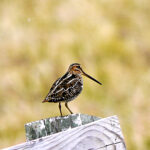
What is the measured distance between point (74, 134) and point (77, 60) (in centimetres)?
734

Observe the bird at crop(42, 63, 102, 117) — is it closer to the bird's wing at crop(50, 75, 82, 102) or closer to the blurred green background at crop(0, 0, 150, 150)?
the bird's wing at crop(50, 75, 82, 102)

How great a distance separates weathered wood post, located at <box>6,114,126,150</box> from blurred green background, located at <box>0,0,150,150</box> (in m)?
5.06

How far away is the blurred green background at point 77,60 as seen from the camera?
9.15 m

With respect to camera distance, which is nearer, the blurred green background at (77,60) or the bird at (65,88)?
the bird at (65,88)

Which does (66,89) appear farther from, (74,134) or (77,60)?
(77,60)

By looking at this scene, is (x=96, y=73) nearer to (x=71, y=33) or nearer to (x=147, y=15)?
(x=71, y=33)

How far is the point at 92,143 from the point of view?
3.12m

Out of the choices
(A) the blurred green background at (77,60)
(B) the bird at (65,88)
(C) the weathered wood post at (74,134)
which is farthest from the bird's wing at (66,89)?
(A) the blurred green background at (77,60)

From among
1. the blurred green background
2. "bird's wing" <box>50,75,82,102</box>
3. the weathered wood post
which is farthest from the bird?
the blurred green background

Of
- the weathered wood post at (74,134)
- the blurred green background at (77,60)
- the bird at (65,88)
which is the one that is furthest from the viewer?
the blurred green background at (77,60)

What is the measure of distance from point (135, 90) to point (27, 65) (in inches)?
85.8

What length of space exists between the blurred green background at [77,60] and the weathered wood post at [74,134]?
199 inches

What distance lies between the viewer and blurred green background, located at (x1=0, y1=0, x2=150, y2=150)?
9.15 metres

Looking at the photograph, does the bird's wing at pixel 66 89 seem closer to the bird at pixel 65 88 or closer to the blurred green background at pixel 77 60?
the bird at pixel 65 88
